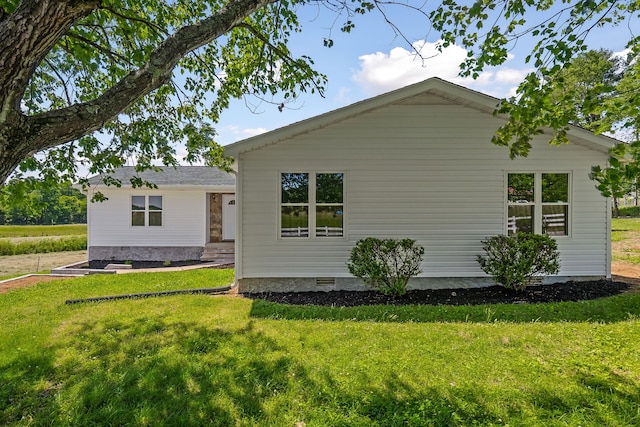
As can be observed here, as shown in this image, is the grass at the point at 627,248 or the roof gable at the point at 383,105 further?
the grass at the point at 627,248

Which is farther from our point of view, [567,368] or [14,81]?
[567,368]

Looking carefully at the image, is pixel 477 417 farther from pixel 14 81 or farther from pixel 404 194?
pixel 404 194

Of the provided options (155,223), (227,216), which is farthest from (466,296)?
(155,223)

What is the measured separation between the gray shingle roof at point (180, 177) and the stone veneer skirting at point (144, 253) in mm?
2662

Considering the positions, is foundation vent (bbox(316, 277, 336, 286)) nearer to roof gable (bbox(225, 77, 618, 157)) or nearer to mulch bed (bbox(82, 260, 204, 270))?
roof gable (bbox(225, 77, 618, 157))

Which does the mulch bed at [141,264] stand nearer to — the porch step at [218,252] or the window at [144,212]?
the porch step at [218,252]

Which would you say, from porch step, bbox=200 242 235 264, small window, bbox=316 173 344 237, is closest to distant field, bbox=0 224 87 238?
porch step, bbox=200 242 235 264

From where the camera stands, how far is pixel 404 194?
753 cm

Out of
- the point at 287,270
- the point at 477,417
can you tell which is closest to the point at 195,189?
the point at 287,270

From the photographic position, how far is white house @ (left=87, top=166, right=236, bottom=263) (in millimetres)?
13305

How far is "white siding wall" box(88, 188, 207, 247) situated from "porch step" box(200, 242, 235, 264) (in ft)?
1.38

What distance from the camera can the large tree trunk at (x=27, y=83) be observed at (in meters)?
1.93

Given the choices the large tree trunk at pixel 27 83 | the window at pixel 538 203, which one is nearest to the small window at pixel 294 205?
the window at pixel 538 203

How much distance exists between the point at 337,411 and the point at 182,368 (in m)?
1.85
